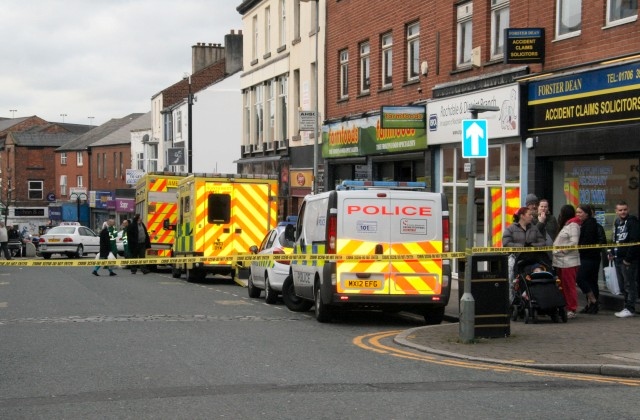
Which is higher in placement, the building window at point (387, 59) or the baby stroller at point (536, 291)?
the building window at point (387, 59)

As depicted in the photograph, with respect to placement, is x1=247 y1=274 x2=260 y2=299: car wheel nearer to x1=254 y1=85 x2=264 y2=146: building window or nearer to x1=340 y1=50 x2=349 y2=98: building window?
x1=340 y1=50 x2=349 y2=98: building window

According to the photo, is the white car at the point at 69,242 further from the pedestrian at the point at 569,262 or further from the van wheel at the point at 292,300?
the pedestrian at the point at 569,262

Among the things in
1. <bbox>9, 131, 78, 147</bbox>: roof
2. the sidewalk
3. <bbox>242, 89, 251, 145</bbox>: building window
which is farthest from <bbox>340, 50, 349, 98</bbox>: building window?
<bbox>9, 131, 78, 147</bbox>: roof

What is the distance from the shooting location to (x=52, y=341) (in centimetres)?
1305

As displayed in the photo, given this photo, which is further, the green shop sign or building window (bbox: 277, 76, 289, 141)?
building window (bbox: 277, 76, 289, 141)

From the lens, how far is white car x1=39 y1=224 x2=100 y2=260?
51094mm

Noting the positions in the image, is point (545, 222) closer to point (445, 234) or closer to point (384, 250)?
point (445, 234)

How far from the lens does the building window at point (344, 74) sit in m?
32.2

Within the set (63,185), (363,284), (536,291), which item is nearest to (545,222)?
(536,291)

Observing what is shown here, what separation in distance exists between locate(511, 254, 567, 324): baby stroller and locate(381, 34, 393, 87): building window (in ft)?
46.0

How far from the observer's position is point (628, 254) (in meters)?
15.6

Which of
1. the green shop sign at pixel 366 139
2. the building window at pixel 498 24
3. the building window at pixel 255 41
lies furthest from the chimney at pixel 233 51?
the building window at pixel 498 24

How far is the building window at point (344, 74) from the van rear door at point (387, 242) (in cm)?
1669

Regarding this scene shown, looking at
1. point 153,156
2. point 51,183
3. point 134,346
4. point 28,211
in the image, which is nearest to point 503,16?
point 134,346
